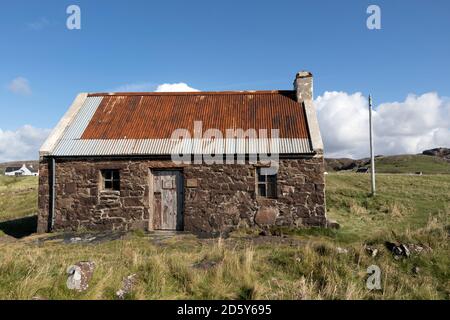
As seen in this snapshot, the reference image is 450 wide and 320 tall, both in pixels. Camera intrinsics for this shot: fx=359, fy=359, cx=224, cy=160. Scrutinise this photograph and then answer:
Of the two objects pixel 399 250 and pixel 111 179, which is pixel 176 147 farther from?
pixel 399 250

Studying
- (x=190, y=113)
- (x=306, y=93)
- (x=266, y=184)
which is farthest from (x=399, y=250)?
(x=190, y=113)

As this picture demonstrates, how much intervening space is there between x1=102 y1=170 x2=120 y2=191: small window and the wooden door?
1394 mm

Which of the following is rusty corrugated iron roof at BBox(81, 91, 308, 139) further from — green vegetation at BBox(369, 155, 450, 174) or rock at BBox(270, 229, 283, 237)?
green vegetation at BBox(369, 155, 450, 174)

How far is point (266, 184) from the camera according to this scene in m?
12.5

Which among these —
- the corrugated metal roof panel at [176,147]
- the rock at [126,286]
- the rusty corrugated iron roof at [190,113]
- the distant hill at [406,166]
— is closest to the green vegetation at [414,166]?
the distant hill at [406,166]

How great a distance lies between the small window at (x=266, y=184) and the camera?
1252cm

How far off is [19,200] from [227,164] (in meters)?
16.8

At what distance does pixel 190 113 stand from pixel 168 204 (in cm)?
390

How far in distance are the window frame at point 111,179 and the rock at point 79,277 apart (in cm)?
719

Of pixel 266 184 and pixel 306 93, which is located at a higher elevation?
pixel 306 93

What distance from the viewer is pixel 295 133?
13.0 m

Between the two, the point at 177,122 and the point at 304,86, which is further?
the point at 304,86

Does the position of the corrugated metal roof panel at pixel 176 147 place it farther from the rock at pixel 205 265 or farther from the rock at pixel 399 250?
the rock at pixel 205 265
